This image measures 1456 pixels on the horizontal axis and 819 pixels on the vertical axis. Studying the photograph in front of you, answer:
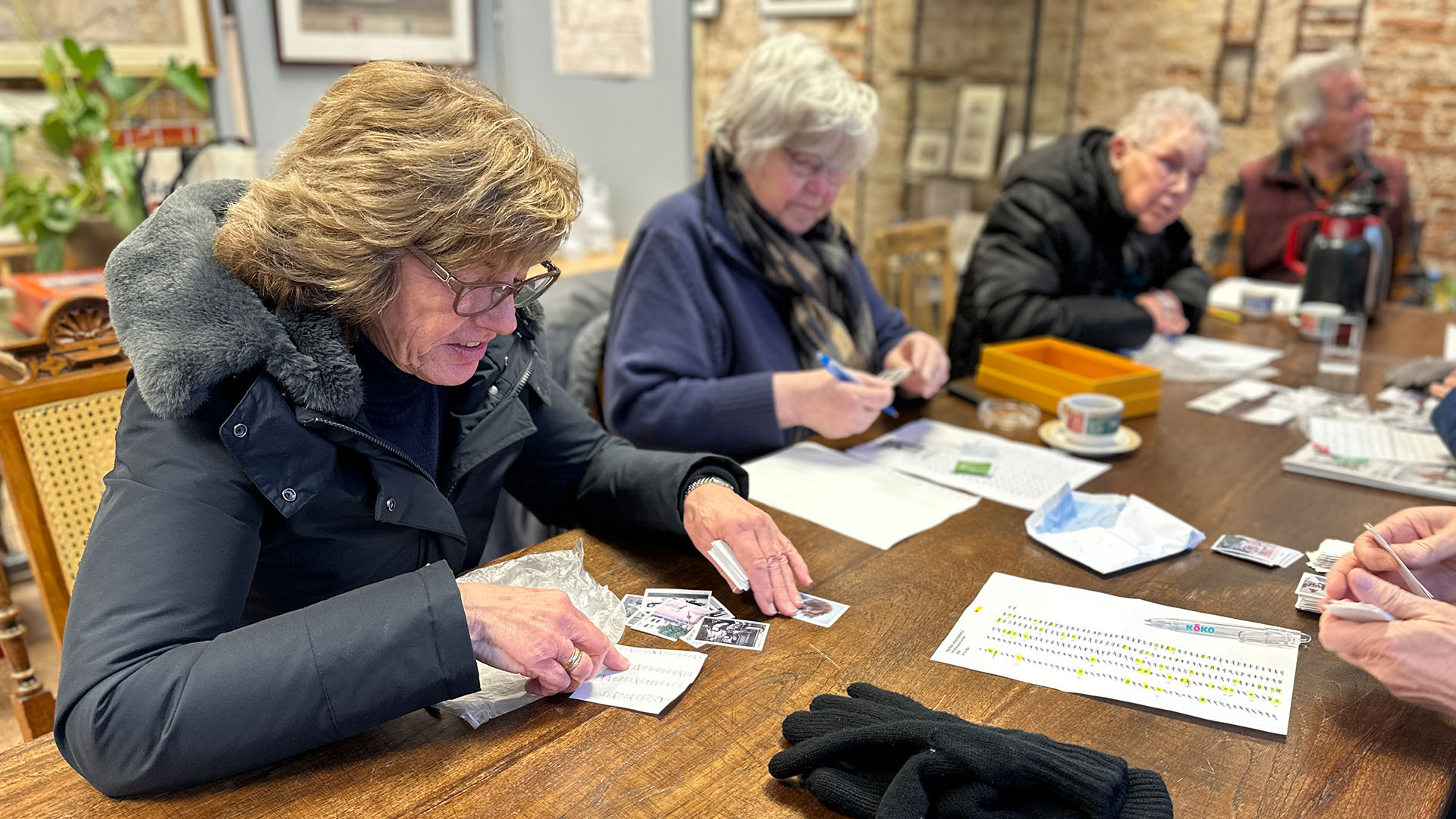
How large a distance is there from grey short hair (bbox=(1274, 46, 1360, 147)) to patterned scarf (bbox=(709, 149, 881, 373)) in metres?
2.71

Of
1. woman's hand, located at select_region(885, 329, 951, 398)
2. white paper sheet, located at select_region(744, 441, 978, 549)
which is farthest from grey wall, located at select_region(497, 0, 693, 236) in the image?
white paper sheet, located at select_region(744, 441, 978, 549)

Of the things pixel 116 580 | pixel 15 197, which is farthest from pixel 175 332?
pixel 15 197

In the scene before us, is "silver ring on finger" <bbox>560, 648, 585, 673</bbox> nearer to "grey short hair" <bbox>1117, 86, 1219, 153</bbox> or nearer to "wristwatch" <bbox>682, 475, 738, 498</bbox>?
"wristwatch" <bbox>682, 475, 738, 498</bbox>

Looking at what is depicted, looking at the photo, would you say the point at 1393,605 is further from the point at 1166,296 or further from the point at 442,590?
the point at 1166,296

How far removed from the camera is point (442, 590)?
99 centimetres

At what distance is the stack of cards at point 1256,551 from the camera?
4.59 ft

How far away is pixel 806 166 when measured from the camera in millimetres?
1982

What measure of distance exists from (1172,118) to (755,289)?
1.42 m

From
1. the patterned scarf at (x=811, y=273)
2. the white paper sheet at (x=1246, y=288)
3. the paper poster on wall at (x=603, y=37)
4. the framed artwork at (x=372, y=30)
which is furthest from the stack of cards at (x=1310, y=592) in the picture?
the framed artwork at (x=372, y=30)

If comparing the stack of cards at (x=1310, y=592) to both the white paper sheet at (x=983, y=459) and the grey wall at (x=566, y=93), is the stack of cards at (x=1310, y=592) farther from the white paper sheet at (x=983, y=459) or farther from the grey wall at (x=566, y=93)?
the grey wall at (x=566, y=93)

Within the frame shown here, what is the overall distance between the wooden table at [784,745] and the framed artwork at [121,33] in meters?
3.54

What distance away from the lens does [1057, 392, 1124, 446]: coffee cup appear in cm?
183

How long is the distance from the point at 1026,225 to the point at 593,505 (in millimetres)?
1751

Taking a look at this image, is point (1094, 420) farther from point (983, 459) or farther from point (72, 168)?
point (72, 168)
